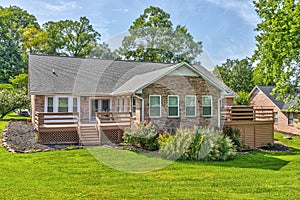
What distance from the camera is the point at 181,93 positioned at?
15648mm

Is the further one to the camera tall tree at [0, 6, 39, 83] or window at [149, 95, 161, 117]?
tall tree at [0, 6, 39, 83]

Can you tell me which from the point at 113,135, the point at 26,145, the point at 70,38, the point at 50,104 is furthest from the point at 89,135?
the point at 70,38

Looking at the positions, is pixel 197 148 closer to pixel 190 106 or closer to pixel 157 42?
pixel 190 106

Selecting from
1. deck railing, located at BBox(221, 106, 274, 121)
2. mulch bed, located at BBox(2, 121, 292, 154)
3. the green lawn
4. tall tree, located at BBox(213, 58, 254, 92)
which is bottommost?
the green lawn

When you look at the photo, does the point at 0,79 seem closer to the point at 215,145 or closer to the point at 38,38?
the point at 38,38

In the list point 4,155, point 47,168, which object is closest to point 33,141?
point 4,155

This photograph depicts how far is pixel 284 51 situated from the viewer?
13461 mm

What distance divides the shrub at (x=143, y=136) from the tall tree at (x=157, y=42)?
892 cm

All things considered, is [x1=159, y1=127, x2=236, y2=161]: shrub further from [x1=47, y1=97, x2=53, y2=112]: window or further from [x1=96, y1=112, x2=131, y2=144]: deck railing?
[x1=47, y1=97, x2=53, y2=112]: window

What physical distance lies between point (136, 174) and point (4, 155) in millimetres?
5555

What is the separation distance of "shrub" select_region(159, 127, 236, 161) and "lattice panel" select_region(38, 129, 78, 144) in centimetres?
564

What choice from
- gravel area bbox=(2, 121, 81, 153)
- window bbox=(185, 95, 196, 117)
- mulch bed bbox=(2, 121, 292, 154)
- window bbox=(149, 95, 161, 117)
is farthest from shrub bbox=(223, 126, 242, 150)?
gravel area bbox=(2, 121, 81, 153)

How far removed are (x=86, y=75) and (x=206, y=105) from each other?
394 inches

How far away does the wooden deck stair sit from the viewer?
14.4 meters
